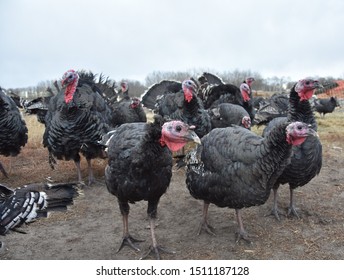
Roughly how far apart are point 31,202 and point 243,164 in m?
2.10

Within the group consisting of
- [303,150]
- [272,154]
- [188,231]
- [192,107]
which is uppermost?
[192,107]

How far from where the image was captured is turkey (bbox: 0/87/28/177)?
6.45 metres

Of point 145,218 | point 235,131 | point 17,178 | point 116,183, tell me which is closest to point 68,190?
point 116,183

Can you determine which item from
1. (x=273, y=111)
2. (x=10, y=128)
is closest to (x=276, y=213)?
(x=273, y=111)

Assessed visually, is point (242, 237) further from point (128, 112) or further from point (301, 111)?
point (128, 112)

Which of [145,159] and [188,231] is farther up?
[145,159]

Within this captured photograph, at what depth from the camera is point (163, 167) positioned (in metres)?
3.69

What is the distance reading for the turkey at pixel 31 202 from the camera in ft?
10.9

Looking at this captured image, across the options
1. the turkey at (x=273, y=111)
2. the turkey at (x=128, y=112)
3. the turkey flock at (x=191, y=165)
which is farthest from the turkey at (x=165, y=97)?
the turkey flock at (x=191, y=165)

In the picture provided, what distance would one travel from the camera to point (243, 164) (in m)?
3.79

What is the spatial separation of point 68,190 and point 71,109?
266 cm

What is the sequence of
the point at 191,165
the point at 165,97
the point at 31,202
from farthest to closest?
the point at 165,97
the point at 191,165
the point at 31,202

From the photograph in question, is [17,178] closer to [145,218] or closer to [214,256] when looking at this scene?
[145,218]

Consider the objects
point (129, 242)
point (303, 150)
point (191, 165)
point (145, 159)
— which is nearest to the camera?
point (145, 159)
